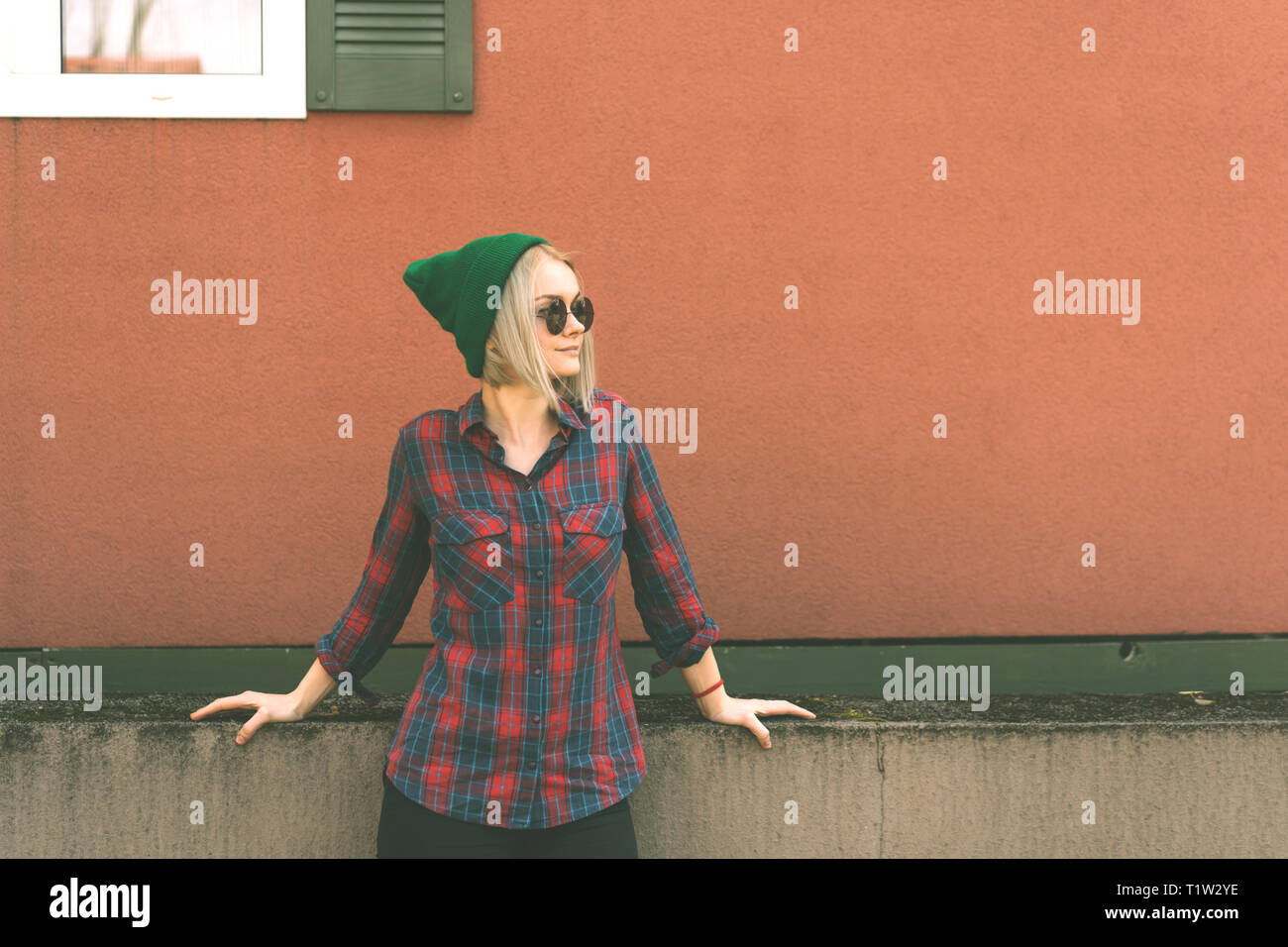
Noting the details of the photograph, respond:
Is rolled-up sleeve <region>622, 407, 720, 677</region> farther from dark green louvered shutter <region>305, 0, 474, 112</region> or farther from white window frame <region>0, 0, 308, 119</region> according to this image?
white window frame <region>0, 0, 308, 119</region>

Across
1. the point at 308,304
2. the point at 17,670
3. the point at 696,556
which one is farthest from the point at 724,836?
the point at 17,670

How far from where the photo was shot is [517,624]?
2197 mm

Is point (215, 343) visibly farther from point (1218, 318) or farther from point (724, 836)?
point (1218, 318)

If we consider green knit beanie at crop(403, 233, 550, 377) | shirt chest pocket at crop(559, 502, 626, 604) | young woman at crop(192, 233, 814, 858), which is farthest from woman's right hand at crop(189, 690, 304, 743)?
green knit beanie at crop(403, 233, 550, 377)

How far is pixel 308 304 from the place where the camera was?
3.58 metres

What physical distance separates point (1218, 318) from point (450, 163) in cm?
259

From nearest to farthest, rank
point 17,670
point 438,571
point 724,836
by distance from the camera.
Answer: point 438,571, point 724,836, point 17,670

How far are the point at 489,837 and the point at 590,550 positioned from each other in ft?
1.97

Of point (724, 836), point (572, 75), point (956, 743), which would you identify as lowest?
point (724, 836)

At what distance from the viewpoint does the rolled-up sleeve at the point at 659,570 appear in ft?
7.82

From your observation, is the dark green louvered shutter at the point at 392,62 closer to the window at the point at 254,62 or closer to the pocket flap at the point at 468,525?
the window at the point at 254,62

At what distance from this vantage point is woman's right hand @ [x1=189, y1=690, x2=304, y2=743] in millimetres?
2586

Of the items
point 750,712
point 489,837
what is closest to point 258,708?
point 489,837

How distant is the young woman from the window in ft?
4.96
